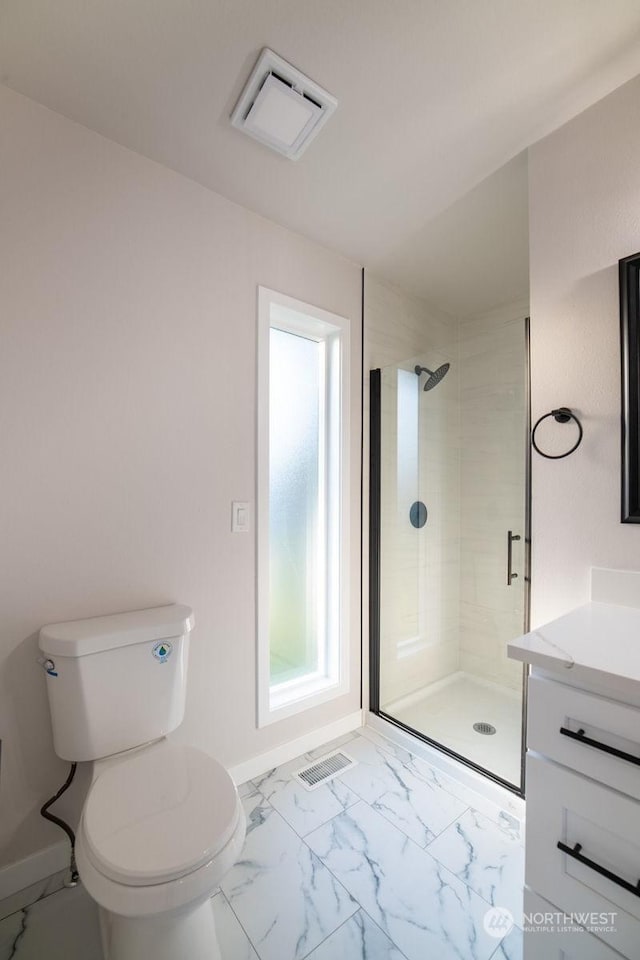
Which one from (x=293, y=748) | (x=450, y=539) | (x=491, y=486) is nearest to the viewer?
(x=293, y=748)

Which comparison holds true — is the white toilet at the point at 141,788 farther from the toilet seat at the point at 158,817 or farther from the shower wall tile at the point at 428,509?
the shower wall tile at the point at 428,509

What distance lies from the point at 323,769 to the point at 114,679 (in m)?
1.06

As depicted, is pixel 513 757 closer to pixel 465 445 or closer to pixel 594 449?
pixel 594 449

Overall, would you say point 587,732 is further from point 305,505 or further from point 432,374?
point 432,374

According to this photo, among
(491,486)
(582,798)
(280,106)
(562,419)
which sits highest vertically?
(280,106)

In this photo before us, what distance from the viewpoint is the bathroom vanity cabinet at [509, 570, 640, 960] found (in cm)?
78

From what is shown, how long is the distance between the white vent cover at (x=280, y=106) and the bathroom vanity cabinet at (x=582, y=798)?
1.59 m

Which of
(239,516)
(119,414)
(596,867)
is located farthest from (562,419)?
(119,414)

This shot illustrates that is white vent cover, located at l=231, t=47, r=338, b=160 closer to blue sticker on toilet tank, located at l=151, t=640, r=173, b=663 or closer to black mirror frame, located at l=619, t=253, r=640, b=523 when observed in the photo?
black mirror frame, located at l=619, t=253, r=640, b=523

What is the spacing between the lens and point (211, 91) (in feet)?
4.04

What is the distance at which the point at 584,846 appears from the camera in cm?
84

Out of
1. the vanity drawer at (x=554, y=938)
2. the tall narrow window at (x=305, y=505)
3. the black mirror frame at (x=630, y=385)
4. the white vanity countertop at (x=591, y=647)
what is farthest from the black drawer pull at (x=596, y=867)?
the tall narrow window at (x=305, y=505)

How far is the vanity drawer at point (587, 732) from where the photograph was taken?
780 millimetres

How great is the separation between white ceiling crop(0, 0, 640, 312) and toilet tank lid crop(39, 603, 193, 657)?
1.59 meters
